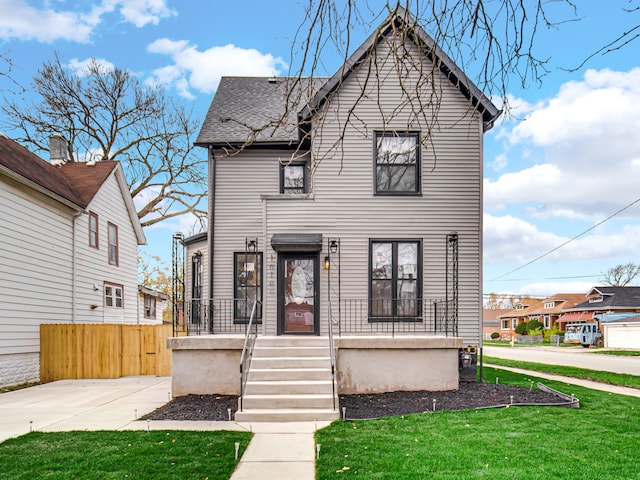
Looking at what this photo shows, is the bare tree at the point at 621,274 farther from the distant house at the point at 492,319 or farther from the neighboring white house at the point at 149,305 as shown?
the neighboring white house at the point at 149,305

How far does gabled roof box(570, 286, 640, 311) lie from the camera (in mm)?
44094

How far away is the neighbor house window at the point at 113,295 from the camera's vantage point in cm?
1891

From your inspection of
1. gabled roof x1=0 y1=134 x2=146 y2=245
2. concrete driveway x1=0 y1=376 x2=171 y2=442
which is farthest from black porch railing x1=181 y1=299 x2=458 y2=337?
gabled roof x1=0 y1=134 x2=146 y2=245

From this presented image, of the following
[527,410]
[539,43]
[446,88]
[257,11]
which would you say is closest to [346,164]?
[446,88]

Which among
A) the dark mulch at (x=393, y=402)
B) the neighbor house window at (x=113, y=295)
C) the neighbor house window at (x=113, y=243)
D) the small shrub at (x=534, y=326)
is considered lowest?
the small shrub at (x=534, y=326)

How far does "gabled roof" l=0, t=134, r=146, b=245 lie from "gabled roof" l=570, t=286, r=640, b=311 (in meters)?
39.4

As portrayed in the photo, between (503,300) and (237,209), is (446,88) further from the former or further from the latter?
(503,300)

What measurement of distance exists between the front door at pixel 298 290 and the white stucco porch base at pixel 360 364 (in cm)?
164

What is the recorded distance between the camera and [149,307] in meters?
25.4

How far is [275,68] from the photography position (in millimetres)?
5211

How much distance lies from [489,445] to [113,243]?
54.8 feet

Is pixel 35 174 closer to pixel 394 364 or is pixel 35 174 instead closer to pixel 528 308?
pixel 394 364

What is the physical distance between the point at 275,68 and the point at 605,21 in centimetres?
300

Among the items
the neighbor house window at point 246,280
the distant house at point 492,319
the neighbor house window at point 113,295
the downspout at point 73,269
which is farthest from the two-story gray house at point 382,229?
the distant house at point 492,319
